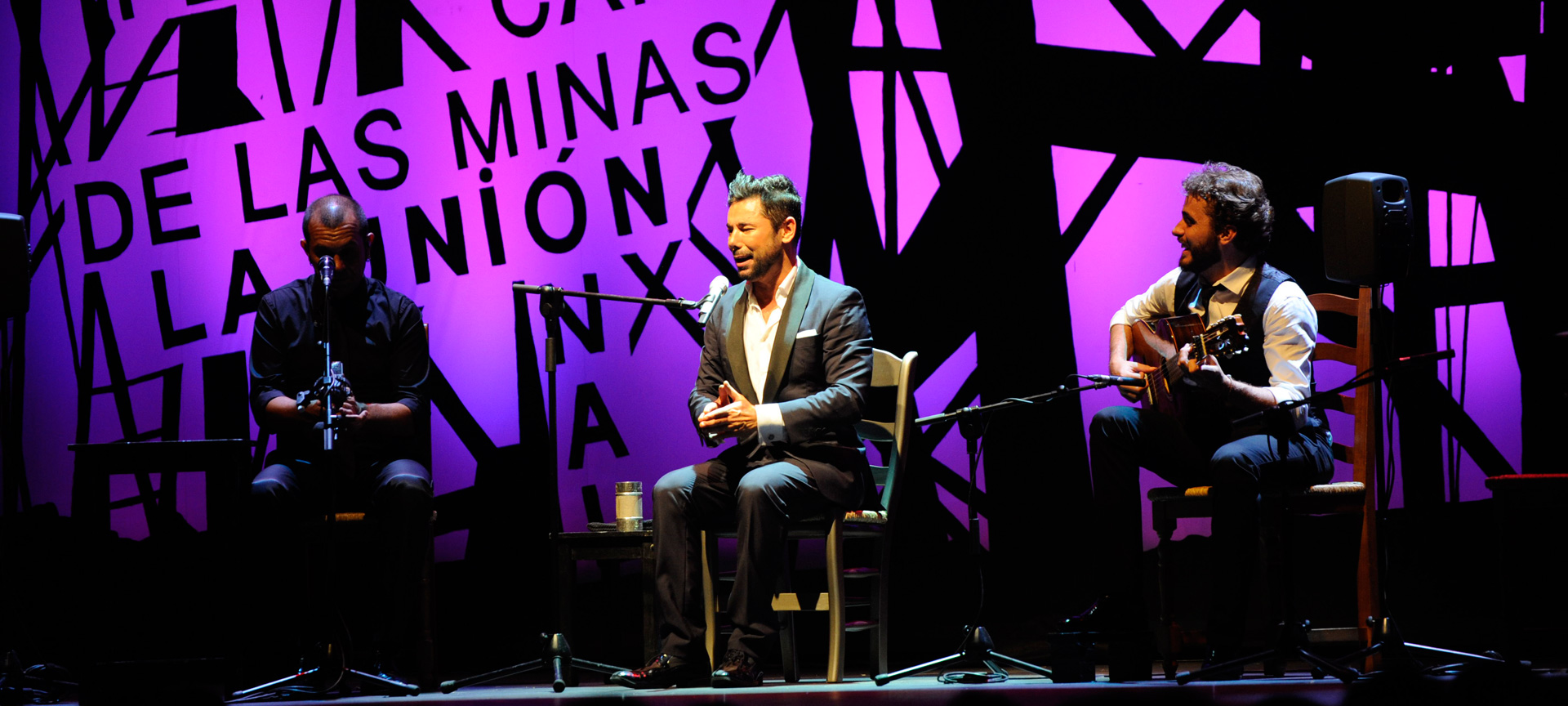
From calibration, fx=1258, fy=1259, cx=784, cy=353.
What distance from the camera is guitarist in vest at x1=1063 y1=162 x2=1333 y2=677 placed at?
341 cm

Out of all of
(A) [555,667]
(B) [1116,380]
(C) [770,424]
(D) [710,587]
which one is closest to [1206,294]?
(B) [1116,380]

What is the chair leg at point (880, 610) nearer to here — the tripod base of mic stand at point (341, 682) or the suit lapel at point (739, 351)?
the suit lapel at point (739, 351)

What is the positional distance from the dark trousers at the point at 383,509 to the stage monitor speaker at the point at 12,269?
868mm

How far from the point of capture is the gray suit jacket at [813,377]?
354 centimetres

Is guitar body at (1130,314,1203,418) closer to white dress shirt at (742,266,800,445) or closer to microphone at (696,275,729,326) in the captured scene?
white dress shirt at (742,266,800,445)

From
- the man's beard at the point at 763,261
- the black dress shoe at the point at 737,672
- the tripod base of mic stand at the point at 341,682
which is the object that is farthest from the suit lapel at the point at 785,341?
the tripod base of mic stand at the point at 341,682

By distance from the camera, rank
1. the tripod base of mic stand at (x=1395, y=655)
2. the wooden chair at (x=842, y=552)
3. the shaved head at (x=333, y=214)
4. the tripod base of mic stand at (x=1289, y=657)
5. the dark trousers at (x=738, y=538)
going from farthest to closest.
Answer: the shaved head at (x=333, y=214) < the wooden chair at (x=842, y=552) < the dark trousers at (x=738, y=538) < the tripod base of mic stand at (x=1395, y=655) < the tripod base of mic stand at (x=1289, y=657)

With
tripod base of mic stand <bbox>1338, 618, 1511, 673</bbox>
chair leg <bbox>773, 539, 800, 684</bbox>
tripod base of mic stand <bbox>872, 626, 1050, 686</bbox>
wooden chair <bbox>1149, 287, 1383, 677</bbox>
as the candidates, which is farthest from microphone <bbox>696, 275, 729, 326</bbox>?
tripod base of mic stand <bbox>1338, 618, 1511, 673</bbox>

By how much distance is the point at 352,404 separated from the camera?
Answer: 12.6 ft

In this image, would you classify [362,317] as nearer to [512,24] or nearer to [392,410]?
[392,410]

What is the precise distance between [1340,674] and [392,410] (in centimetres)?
277

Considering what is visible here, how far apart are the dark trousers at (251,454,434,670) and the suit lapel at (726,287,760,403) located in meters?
1.00

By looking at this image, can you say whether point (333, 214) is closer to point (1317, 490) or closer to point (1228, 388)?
point (1228, 388)

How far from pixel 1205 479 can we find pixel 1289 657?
68 cm
